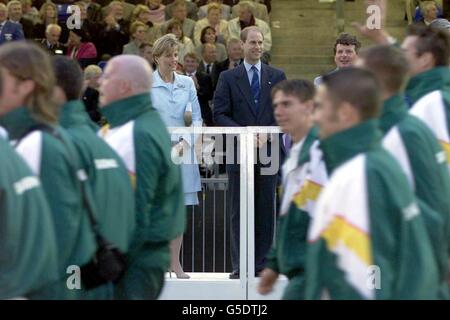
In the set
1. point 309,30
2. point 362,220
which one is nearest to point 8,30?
point 309,30

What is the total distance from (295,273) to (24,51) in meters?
1.82

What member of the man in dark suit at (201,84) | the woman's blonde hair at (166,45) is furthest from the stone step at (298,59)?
the woman's blonde hair at (166,45)

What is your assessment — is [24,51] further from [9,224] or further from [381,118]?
[381,118]

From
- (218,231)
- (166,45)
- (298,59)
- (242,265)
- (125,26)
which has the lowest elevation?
(242,265)

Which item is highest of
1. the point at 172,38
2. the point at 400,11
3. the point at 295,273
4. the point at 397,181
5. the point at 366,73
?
the point at 400,11

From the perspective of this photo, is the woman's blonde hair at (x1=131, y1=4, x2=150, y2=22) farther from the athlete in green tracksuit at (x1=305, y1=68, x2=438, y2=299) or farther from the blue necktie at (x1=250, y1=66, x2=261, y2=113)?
the athlete in green tracksuit at (x1=305, y1=68, x2=438, y2=299)

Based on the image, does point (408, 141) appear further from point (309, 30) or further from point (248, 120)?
point (309, 30)

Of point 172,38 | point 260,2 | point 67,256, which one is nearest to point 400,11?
point 260,2

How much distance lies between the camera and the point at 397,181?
489 cm

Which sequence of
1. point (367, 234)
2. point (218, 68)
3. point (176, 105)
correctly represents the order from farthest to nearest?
1. point (218, 68)
2. point (176, 105)
3. point (367, 234)

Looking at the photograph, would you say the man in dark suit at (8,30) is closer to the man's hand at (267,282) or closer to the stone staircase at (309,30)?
the stone staircase at (309,30)

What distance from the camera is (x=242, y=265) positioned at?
10180mm

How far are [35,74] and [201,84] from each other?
870cm

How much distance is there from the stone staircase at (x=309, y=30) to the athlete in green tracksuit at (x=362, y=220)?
14542mm
